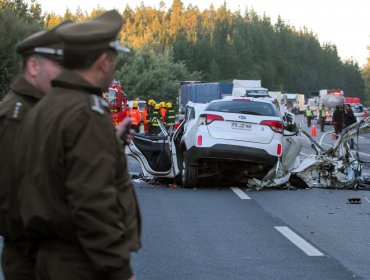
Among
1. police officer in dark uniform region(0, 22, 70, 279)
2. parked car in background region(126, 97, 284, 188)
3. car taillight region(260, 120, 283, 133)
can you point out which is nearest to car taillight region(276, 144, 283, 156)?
parked car in background region(126, 97, 284, 188)

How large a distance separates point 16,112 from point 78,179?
0.80 meters

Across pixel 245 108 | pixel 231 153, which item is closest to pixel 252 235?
pixel 231 153

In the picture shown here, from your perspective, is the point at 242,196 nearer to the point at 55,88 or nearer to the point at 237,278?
the point at 237,278

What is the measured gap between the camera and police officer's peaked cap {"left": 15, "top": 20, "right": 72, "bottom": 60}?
338 cm

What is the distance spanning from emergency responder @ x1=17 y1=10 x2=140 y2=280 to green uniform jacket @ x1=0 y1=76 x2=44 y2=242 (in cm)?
24

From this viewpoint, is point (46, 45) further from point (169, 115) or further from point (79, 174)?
point (169, 115)

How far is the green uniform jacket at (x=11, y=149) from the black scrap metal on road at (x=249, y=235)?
3.84 meters

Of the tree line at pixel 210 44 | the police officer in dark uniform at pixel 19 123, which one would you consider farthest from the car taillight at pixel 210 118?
the tree line at pixel 210 44

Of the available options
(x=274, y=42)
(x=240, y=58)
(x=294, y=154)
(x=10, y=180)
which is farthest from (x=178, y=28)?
(x=10, y=180)

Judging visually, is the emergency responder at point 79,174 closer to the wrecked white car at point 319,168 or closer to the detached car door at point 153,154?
the wrecked white car at point 319,168

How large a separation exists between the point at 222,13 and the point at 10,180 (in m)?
185

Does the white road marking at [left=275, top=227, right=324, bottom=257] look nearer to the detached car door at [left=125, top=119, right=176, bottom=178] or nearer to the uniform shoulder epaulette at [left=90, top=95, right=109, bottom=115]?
the detached car door at [left=125, top=119, right=176, bottom=178]

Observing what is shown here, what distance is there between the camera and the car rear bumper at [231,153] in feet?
46.6

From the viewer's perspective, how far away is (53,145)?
2.88 metres
